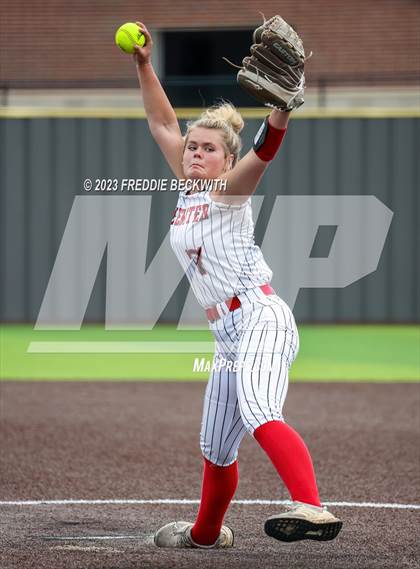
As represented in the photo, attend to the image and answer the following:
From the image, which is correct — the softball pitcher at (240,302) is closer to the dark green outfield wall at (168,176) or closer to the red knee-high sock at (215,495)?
the red knee-high sock at (215,495)

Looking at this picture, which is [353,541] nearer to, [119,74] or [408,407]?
[408,407]

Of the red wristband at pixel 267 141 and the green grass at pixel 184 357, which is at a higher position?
the red wristband at pixel 267 141

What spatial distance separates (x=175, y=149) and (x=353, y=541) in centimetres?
185

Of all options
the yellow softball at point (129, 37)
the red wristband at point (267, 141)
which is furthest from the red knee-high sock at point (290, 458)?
the yellow softball at point (129, 37)

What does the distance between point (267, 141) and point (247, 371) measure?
2.81ft

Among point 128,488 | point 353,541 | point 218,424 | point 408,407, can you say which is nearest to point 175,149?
point 218,424

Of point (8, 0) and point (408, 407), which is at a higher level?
point (8, 0)

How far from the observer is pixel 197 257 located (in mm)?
4770

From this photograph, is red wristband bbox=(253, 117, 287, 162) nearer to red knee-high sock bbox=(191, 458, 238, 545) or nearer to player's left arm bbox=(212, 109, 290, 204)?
player's left arm bbox=(212, 109, 290, 204)

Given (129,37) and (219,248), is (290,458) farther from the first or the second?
(129,37)

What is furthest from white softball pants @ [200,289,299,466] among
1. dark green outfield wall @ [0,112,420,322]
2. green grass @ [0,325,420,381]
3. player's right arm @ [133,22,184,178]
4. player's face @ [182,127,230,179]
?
dark green outfield wall @ [0,112,420,322]

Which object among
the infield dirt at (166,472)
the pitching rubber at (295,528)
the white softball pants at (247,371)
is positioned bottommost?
the infield dirt at (166,472)

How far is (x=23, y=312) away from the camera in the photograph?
14.8m

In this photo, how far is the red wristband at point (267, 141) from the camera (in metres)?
4.42
